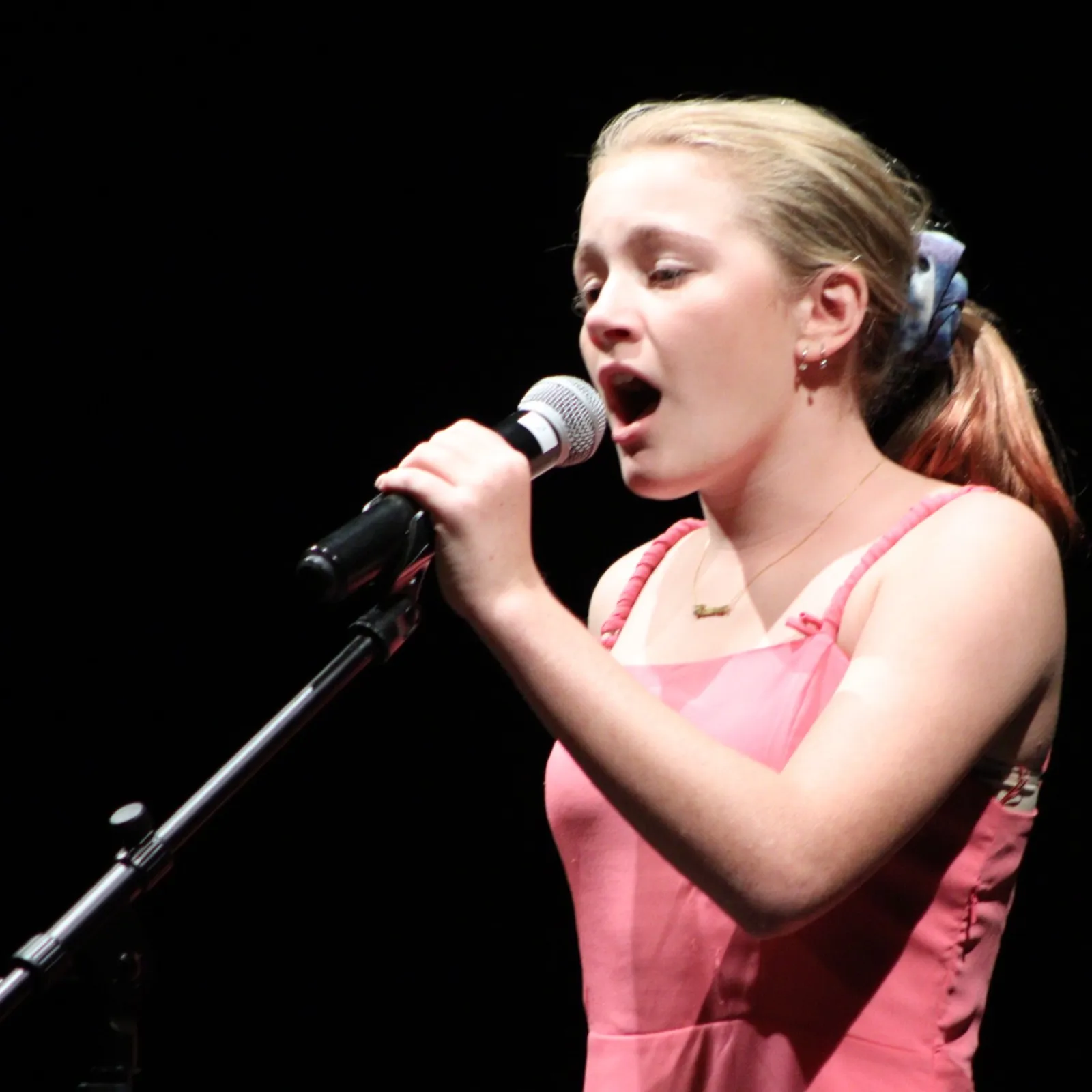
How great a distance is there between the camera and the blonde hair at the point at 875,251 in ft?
4.40

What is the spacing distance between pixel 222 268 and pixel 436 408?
0.40 m

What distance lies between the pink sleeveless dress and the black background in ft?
3.42

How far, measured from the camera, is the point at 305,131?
2311mm

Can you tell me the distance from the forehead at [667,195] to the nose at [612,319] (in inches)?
2.2

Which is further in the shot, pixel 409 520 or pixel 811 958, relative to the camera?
pixel 811 958

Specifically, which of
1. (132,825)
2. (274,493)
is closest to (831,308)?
(132,825)

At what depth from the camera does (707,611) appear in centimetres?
143

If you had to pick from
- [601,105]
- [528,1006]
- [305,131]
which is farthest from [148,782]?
[601,105]

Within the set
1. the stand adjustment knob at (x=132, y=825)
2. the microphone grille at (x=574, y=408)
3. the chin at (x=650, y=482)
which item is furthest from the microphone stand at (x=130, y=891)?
the chin at (x=650, y=482)

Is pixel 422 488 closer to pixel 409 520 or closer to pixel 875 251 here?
pixel 409 520

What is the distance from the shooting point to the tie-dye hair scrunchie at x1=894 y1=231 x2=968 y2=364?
142 cm

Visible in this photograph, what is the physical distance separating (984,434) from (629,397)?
36 cm

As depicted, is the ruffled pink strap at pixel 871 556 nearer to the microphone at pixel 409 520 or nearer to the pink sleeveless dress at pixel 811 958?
the pink sleeveless dress at pixel 811 958

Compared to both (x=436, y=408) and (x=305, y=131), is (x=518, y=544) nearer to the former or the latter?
(x=436, y=408)
